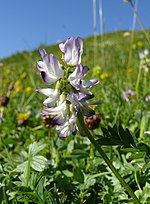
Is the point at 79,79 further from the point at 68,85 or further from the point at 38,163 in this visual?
the point at 38,163

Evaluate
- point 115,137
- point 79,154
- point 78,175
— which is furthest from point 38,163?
point 115,137

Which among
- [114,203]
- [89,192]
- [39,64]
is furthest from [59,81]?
[89,192]

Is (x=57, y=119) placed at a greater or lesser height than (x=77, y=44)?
lesser

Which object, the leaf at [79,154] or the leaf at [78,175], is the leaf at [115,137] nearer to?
the leaf at [78,175]

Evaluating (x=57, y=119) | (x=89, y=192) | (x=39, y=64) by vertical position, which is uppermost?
(x=39, y=64)

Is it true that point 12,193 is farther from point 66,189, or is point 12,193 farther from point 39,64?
point 39,64

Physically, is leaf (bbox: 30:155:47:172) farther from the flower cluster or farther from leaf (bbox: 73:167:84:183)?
the flower cluster

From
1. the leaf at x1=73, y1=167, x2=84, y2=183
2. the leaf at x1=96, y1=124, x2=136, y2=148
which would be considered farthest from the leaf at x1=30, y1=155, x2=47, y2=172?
the leaf at x1=96, y1=124, x2=136, y2=148

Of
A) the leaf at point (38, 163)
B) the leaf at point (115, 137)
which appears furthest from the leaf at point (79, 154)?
the leaf at point (115, 137)

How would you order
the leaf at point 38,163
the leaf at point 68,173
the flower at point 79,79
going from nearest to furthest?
the flower at point 79,79
the leaf at point 38,163
the leaf at point 68,173
